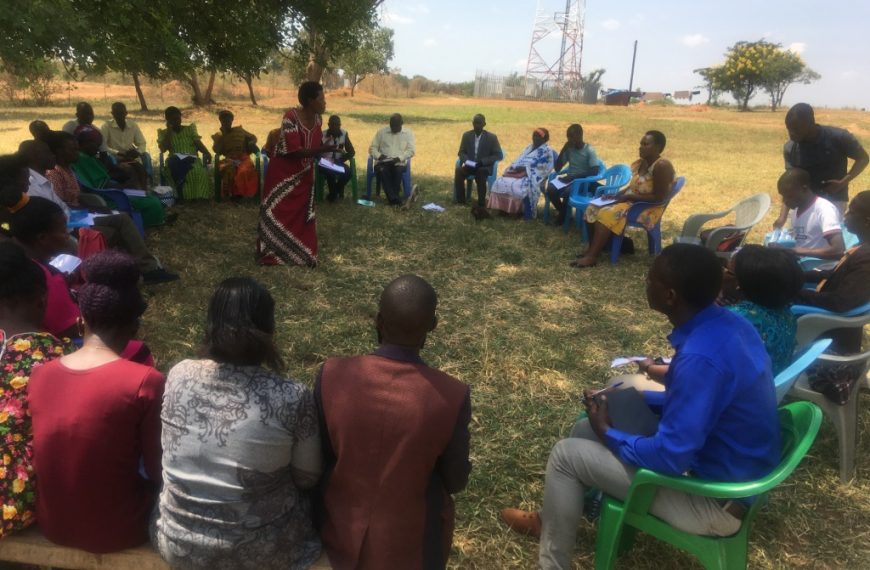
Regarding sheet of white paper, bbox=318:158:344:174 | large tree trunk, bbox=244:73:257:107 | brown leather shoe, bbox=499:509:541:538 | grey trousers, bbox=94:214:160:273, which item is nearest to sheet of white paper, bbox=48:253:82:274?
grey trousers, bbox=94:214:160:273

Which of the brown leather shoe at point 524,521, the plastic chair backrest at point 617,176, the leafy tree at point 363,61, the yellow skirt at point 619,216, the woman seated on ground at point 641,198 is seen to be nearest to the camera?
the brown leather shoe at point 524,521

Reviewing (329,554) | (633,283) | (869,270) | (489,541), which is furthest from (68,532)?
(633,283)

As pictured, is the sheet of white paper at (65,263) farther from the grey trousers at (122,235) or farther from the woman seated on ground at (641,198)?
the woman seated on ground at (641,198)

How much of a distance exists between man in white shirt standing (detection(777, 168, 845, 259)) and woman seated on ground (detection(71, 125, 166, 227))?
239 inches

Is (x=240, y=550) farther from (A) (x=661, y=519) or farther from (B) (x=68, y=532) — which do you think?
(A) (x=661, y=519)

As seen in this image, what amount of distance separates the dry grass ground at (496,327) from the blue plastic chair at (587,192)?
0.27m

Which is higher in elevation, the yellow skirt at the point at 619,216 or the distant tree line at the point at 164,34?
the distant tree line at the point at 164,34

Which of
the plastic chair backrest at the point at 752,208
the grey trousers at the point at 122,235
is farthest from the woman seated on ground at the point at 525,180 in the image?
the grey trousers at the point at 122,235

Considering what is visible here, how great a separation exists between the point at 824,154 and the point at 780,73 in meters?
40.3

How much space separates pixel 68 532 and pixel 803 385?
10.9 ft

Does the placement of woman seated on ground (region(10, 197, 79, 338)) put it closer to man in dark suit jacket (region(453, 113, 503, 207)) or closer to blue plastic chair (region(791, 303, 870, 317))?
blue plastic chair (region(791, 303, 870, 317))

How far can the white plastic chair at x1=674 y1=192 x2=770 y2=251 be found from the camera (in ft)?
18.2

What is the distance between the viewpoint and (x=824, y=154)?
5152mm

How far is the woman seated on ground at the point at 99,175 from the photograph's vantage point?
600 centimetres
